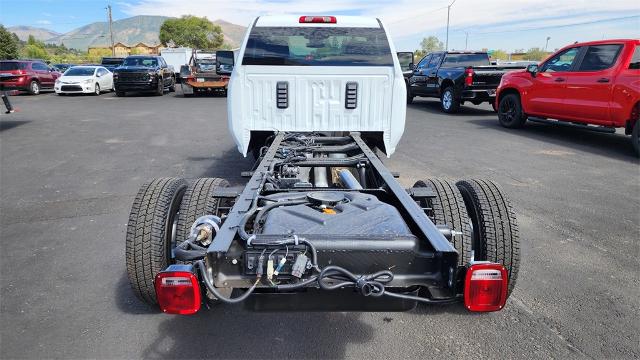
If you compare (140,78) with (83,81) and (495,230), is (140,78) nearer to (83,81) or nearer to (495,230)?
(83,81)

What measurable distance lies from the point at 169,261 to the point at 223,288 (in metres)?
0.95

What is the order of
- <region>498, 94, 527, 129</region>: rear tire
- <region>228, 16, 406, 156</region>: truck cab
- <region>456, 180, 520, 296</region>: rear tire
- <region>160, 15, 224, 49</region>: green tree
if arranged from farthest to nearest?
<region>160, 15, 224, 49</region>: green tree
<region>498, 94, 527, 129</region>: rear tire
<region>228, 16, 406, 156</region>: truck cab
<region>456, 180, 520, 296</region>: rear tire

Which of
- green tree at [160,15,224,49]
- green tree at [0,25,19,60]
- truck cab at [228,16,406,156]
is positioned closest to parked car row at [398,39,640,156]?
truck cab at [228,16,406,156]

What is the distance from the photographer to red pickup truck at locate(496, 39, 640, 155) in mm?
7773

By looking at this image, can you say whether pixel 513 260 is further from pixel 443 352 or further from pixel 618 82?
pixel 618 82

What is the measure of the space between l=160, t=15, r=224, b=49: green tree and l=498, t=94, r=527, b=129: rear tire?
303 feet

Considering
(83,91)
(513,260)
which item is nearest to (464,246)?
(513,260)

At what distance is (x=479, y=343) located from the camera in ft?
9.16

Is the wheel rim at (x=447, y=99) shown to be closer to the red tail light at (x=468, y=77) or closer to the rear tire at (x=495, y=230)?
the red tail light at (x=468, y=77)

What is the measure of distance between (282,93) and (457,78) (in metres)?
8.95

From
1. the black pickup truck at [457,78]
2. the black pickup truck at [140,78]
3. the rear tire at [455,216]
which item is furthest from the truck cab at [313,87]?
the black pickup truck at [140,78]

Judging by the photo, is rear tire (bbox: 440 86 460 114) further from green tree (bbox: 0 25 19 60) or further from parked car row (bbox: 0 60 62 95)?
green tree (bbox: 0 25 19 60)

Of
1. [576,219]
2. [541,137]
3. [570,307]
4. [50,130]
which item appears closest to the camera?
[570,307]

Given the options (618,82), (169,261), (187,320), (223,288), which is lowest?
(187,320)
